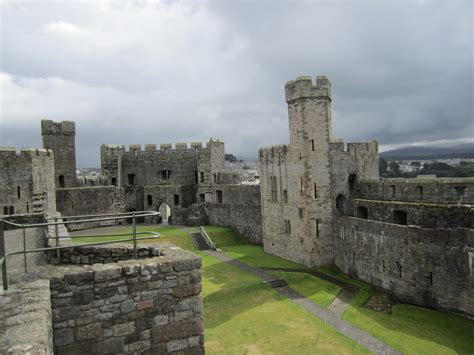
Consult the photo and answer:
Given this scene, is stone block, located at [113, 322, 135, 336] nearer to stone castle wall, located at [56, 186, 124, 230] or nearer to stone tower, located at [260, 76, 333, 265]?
stone tower, located at [260, 76, 333, 265]

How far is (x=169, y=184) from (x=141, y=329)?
36.4 m

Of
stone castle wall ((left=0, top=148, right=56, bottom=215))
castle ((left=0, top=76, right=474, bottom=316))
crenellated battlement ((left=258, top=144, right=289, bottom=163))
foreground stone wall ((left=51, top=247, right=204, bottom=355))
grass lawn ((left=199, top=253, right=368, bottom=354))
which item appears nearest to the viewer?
foreground stone wall ((left=51, top=247, right=204, bottom=355))

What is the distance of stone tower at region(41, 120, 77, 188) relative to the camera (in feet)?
120

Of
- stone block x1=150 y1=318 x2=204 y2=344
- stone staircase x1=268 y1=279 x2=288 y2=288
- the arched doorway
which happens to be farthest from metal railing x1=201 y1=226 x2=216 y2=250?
stone block x1=150 y1=318 x2=204 y2=344

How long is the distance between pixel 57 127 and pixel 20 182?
562 inches

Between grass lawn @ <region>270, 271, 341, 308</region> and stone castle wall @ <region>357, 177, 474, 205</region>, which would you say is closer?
grass lawn @ <region>270, 271, 341, 308</region>

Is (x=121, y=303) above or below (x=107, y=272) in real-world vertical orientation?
below

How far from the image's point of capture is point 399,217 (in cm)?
2248

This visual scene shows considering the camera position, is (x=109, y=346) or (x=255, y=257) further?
(x=255, y=257)

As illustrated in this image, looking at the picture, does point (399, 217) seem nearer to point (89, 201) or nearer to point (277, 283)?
point (277, 283)

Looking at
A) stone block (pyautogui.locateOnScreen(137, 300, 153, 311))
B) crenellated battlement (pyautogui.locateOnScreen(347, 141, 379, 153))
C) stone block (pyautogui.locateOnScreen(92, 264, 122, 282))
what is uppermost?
crenellated battlement (pyautogui.locateOnScreen(347, 141, 379, 153))

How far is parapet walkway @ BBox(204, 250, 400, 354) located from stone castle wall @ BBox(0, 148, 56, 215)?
48.4 feet

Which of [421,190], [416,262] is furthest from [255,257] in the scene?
[421,190]

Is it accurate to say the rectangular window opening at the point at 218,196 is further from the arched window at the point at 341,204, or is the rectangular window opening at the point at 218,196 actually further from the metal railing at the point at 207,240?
the arched window at the point at 341,204
